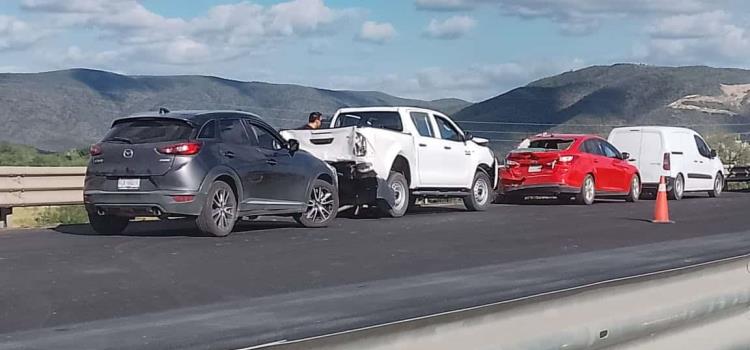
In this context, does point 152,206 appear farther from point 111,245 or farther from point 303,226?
point 303,226

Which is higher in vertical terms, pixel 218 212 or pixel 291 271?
pixel 218 212

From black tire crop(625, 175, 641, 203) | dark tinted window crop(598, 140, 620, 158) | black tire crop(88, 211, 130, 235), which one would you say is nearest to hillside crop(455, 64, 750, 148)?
black tire crop(625, 175, 641, 203)

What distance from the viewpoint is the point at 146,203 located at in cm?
1323

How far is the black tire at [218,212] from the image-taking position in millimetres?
Result: 13383

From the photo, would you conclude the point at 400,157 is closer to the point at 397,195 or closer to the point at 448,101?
the point at 397,195

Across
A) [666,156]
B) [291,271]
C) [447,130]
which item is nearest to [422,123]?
[447,130]

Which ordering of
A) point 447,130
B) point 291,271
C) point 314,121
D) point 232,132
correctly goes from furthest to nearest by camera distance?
point 447,130, point 314,121, point 232,132, point 291,271

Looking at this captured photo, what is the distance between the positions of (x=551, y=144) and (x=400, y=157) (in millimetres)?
6513

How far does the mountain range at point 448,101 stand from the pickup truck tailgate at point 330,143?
304 inches

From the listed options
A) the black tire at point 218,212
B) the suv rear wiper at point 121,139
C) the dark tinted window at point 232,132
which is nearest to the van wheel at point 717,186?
the dark tinted window at point 232,132

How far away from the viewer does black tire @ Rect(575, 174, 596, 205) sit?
75.6 ft

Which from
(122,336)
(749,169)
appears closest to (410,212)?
(122,336)

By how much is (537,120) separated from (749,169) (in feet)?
69.4

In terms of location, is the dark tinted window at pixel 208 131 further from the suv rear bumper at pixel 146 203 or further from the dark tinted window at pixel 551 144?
the dark tinted window at pixel 551 144
